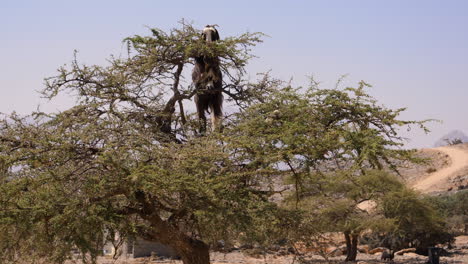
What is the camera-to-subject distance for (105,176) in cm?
945

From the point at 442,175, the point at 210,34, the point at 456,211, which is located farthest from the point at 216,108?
the point at 442,175

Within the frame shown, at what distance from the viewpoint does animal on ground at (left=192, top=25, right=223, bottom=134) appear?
43.1 feet

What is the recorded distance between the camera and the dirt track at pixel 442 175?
49844 millimetres

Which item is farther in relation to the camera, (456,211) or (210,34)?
(456,211)

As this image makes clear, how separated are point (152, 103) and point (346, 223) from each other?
13.1 m

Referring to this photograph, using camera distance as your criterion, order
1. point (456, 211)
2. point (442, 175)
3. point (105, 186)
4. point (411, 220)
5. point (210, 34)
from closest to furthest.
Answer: point (105, 186) < point (210, 34) < point (411, 220) < point (456, 211) < point (442, 175)

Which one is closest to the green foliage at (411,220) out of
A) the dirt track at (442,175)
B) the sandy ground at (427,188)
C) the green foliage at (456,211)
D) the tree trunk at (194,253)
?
the sandy ground at (427,188)

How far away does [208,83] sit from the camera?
43.2 feet

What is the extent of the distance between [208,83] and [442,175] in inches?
1724

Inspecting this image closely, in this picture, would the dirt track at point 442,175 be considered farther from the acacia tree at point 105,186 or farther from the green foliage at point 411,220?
the acacia tree at point 105,186

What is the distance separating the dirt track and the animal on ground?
37339 millimetres

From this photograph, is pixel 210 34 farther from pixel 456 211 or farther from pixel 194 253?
pixel 456 211

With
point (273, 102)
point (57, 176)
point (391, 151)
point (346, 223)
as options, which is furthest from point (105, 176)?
point (346, 223)

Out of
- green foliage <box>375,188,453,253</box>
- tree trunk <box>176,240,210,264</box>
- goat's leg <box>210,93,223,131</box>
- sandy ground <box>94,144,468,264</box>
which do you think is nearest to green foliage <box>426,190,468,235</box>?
sandy ground <box>94,144,468,264</box>
